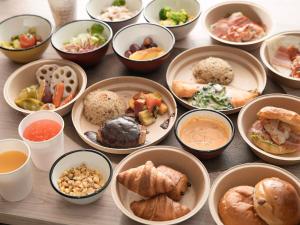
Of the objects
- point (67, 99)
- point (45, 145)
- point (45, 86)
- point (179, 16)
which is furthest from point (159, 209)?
point (179, 16)

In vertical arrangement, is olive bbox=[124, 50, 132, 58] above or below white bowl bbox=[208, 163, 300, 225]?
below

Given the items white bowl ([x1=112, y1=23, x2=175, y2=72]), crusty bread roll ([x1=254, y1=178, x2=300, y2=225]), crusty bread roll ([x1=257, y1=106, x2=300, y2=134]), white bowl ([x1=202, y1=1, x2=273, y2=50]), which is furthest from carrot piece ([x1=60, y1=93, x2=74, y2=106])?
crusty bread roll ([x1=254, y1=178, x2=300, y2=225])

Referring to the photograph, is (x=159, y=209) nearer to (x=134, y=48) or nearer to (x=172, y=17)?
(x=134, y=48)

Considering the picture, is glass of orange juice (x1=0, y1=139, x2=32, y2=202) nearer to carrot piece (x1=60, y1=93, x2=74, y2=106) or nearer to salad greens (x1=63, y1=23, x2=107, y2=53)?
carrot piece (x1=60, y1=93, x2=74, y2=106)

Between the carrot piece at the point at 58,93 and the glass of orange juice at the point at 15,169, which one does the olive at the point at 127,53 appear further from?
the glass of orange juice at the point at 15,169

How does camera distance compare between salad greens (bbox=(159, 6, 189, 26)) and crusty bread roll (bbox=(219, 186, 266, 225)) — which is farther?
salad greens (bbox=(159, 6, 189, 26))

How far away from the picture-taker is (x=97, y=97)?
2080 mm

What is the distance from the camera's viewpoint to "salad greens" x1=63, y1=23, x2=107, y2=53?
233 cm

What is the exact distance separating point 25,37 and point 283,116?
1.42 m

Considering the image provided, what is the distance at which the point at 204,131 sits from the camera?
1900 millimetres

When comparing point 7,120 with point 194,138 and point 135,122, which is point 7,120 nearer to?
point 135,122

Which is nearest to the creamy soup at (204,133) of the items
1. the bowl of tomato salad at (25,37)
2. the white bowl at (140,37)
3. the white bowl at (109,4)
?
the white bowl at (140,37)

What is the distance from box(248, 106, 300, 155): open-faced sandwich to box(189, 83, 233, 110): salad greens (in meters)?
0.22

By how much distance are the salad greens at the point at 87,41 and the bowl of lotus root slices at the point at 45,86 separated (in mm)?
101
